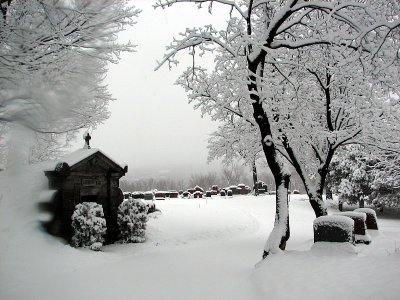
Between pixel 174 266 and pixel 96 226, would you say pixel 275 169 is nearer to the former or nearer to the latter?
pixel 174 266

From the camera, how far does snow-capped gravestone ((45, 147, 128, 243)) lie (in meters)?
12.3

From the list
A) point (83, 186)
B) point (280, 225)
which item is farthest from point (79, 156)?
point (280, 225)

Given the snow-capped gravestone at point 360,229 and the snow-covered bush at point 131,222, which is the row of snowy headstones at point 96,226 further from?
the snow-capped gravestone at point 360,229

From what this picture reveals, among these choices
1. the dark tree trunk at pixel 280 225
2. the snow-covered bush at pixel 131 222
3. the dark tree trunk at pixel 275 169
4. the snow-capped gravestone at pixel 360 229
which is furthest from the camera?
the snow-covered bush at pixel 131 222

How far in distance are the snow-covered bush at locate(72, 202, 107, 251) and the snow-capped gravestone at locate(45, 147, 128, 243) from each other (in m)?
0.60

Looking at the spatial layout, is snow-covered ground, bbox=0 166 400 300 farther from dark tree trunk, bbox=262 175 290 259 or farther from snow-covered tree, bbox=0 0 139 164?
snow-covered tree, bbox=0 0 139 164

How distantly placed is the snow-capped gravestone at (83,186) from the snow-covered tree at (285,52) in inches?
211

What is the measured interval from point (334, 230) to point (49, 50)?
888cm

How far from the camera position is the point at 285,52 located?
36.8 feet

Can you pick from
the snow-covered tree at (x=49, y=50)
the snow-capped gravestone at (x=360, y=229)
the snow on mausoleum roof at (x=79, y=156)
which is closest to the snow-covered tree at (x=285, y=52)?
the snow-capped gravestone at (x=360, y=229)

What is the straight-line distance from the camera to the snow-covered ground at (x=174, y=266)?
6.18 meters

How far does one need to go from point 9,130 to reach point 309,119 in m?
15.1

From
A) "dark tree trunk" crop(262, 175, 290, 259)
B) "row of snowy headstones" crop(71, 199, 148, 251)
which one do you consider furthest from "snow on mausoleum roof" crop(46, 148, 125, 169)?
"dark tree trunk" crop(262, 175, 290, 259)

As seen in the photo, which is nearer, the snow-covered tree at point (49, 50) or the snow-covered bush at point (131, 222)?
the snow-covered tree at point (49, 50)
